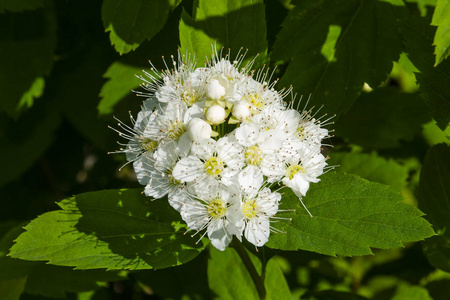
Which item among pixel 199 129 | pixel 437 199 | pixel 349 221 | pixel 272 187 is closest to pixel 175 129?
pixel 199 129

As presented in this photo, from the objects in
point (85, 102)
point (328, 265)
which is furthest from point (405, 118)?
point (85, 102)

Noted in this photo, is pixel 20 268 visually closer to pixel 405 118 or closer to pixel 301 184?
pixel 301 184

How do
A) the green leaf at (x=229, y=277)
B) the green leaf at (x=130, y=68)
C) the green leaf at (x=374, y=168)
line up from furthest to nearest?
the green leaf at (x=374, y=168) < the green leaf at (x=130, y=68) < the green leaf at (x=229, y=277)

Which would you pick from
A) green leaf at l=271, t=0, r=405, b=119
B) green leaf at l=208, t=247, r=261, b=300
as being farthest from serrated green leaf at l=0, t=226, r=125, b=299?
green leaf at l=271, t=0, r=405, b=119

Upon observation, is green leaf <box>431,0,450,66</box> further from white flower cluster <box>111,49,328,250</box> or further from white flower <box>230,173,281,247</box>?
white flower <box>230,173,281,247</box>

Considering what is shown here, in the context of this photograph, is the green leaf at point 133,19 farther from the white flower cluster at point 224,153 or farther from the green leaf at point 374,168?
the green leaf at point 374,168

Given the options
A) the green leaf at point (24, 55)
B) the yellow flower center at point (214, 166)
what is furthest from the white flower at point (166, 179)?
the green leaf at point (24, 55)
